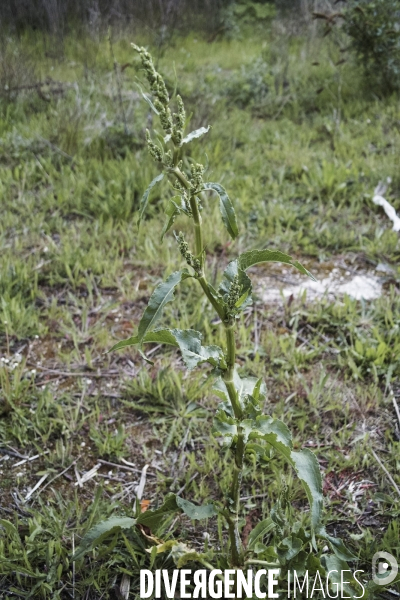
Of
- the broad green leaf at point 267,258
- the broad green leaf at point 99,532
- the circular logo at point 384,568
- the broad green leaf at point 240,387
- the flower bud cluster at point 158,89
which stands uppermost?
the flower bud cluster at point 158,89

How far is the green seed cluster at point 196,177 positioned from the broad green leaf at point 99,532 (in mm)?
935

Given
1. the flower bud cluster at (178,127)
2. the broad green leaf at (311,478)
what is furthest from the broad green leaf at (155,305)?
the broad green leaf at (311,478)

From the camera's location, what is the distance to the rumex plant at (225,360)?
3.70 feet

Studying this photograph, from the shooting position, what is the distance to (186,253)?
1123 mm

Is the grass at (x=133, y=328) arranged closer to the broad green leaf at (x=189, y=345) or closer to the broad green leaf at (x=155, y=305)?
the broad green leaf at (x=155, y=305)

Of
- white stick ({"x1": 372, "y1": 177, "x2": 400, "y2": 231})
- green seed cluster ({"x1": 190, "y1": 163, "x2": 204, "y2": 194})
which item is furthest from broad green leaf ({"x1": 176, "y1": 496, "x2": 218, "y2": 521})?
white stick ({"x1": 372, "y1": 177, "x2": 400, "y2": 231})

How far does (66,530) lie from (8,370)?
0.82 metres

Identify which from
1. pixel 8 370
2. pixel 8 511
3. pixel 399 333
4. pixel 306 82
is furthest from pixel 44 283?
pixel 306 82

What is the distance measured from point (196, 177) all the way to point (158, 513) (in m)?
0.94

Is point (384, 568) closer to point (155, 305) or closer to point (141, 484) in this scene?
point (141, 484)

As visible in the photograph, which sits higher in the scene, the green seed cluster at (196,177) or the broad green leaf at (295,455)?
the green seed cluster at (196,177)

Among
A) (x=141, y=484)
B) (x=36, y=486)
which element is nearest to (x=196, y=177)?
(x=141, y=484)

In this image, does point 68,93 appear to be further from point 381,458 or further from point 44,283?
point 381,458

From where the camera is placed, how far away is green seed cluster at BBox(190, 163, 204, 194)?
1139 mm
